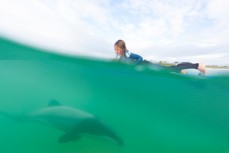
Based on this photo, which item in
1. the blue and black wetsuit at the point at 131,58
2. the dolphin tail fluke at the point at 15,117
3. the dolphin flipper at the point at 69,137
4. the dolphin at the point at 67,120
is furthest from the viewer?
the blue and black wetsuit at the point at 131,58

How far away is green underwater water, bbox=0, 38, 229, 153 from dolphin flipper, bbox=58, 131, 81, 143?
0.16 m

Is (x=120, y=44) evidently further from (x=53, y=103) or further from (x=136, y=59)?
(x=53, y=103)

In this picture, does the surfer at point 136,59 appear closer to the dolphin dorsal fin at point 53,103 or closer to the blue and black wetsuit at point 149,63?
the blue and black wetsuit at point 149,63

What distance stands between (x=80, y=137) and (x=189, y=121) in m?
3.10

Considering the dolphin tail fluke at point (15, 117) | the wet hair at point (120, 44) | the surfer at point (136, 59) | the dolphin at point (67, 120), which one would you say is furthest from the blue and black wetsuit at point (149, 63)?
the dolphin tail fluke at point (15, 117)

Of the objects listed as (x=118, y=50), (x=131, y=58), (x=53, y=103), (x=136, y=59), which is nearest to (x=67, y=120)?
(x=53, y=103)

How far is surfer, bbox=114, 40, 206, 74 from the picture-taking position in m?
5.31

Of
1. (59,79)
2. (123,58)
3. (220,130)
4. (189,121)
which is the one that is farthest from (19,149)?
(220,130)

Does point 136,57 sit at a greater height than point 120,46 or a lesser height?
lesser

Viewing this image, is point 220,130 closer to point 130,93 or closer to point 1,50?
point 130,93

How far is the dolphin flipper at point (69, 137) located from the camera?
4.88m

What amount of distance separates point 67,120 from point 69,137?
35 centimetres

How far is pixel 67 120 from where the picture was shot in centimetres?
502

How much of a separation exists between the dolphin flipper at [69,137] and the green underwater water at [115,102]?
0.53ft
